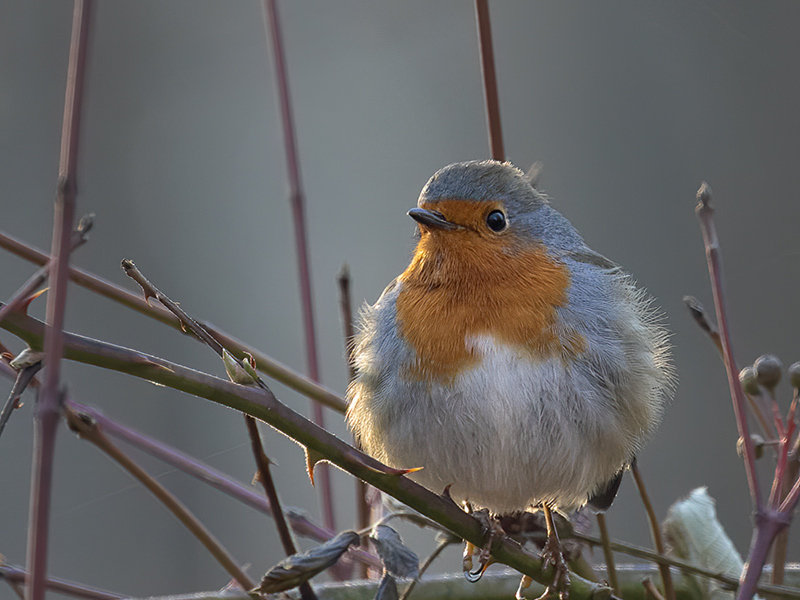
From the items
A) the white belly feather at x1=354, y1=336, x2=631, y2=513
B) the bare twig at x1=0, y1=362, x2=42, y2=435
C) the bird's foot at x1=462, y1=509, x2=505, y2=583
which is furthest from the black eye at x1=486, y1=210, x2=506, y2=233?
the bare twig at x1=0, y1=362, x2=42, y2=435

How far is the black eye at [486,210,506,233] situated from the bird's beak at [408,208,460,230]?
11 cm

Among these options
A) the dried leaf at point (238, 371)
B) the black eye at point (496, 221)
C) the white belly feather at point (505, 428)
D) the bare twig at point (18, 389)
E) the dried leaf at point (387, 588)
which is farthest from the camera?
the black eye at point (496, 221)

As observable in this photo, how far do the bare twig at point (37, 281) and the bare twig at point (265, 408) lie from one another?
0.05 feet

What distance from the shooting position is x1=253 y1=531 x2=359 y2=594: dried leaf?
121cm

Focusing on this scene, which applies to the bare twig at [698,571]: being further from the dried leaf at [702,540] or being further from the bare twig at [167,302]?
the bare twig at [167,302]

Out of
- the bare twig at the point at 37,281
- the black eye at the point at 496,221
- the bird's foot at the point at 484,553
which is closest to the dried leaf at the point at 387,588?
the bird's foot at the point at 484,553

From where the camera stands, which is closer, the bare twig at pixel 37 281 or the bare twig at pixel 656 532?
the bare twig at pixel 37 281

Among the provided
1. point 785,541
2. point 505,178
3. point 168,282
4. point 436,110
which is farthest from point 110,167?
point 785,541

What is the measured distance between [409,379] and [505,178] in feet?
1.95

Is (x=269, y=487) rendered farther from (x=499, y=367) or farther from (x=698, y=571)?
(x=499, y=367)

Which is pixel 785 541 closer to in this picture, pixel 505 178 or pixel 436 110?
pixel 505 178

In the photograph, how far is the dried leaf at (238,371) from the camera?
1.17 m

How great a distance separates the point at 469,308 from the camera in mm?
2221

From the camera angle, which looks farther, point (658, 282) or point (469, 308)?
point (658, 282)
